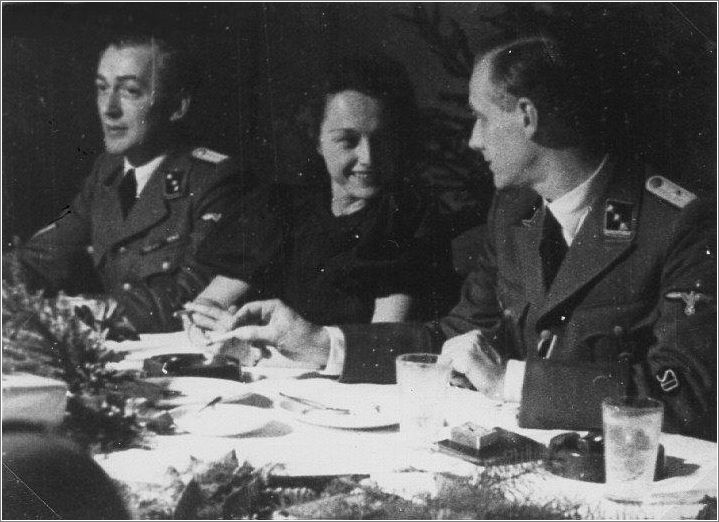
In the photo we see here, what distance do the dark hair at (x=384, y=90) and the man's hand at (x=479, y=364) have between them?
0.49 m

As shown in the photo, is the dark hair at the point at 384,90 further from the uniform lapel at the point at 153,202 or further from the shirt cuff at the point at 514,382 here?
the shirt cuff at the point at 514,382

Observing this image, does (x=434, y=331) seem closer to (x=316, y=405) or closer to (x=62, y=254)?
(x=316, y=405)

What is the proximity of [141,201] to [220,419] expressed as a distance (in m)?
0.64

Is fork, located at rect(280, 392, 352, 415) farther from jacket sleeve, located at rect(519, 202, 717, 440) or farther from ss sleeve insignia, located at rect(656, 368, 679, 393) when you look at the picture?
ss sleeve insignia, located at rect(656, 368, 679, 393)

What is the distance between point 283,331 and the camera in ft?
6.94

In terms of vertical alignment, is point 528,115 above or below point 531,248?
above

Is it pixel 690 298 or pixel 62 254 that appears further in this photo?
pixel 62 254

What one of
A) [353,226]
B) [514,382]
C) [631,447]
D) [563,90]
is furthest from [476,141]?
[631,447]

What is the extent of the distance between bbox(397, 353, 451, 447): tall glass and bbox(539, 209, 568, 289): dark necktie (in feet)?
1.19

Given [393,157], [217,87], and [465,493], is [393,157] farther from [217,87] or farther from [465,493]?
[465,493]

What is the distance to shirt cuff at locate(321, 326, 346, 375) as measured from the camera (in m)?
2.09

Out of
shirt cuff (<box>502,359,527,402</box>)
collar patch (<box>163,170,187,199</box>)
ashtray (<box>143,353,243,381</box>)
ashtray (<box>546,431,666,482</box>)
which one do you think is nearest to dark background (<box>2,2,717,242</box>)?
collar patch (<box>163,170,187,199</box>)

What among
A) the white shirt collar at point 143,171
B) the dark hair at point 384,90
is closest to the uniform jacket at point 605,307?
the dark hair at point 384,90

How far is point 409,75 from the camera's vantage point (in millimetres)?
2059
